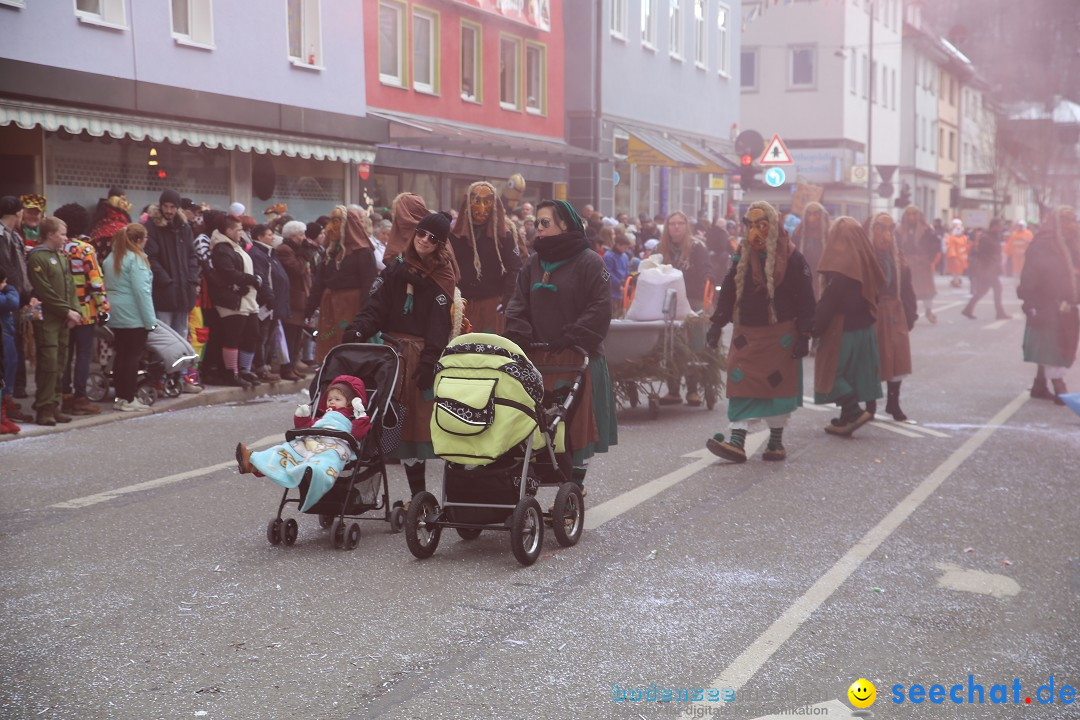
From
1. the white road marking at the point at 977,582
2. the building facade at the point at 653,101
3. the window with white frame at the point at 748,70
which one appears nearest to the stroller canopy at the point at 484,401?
the white road marking at the point at 977,582

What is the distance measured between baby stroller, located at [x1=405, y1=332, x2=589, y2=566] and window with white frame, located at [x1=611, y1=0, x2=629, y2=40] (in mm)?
27275

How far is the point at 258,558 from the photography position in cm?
678

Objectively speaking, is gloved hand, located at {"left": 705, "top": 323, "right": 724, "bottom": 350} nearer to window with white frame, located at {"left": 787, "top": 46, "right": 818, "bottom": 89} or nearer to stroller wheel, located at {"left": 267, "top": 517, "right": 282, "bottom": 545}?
stroller wheel, located at {"left": 267, "top": 517, "right": 282, "bottom": 545}

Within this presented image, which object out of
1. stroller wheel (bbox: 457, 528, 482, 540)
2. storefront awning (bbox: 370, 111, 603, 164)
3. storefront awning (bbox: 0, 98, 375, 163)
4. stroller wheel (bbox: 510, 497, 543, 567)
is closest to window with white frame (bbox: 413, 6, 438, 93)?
storefront awning (bbox: 370, 111, 603, 164)

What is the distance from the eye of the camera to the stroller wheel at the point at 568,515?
270 inches

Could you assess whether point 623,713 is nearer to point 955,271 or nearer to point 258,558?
point 258,558

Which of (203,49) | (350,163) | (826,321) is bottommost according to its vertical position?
(826,321)

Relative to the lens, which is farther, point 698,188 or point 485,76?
point 698,188

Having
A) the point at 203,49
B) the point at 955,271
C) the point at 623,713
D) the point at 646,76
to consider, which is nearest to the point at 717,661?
the point at 623,713

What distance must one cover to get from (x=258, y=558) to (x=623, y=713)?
2.81 metres

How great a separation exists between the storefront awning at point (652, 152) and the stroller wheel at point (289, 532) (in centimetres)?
2632

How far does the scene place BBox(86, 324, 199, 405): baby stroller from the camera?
1255 cm

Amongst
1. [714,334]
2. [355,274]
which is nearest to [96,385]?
[355,274]

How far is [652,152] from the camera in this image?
32.7m
